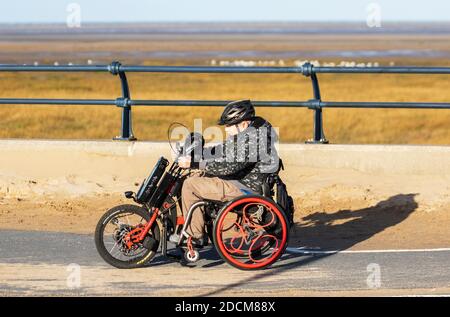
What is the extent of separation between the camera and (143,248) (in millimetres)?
9570

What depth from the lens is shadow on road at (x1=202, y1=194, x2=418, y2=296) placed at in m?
10.6

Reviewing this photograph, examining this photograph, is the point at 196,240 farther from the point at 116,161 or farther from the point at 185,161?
the point at 116,161

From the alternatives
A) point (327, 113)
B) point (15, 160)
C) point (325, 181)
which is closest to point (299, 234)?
point (325, 181)

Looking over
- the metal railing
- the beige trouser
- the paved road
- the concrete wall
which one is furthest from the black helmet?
the concrete wall

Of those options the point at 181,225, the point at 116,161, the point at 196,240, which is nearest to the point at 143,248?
the point at 181,225

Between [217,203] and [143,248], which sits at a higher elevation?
[217,203]

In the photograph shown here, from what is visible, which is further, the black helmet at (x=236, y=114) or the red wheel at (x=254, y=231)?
the black helmet at (x=236, y=114)

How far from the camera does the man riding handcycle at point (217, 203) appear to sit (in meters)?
9.34

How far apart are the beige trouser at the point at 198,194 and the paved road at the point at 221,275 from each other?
35 cm

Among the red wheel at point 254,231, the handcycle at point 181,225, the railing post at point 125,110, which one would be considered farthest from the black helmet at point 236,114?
the railing post at point 125,110

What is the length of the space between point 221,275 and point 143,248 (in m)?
0.68

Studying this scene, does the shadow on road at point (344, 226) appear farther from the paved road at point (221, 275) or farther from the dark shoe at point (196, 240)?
the dark shoe at point (196, 240)

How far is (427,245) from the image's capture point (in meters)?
10.7
